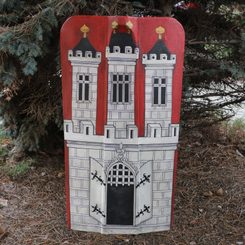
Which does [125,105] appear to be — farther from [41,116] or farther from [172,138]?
[41,116]

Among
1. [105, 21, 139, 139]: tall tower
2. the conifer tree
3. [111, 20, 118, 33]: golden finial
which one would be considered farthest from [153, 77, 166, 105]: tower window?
the conifer tree

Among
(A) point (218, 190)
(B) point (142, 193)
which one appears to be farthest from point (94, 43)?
(A) point (218, 190)

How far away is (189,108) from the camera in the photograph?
12.0ft

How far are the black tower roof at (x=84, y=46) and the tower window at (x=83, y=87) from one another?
122 millimetres

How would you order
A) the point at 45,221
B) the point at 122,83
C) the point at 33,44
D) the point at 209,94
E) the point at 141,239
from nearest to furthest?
the point at 122,83 → the point at 33,44 → the point at 141,239 → the point at 45,221 → the point at 209,94

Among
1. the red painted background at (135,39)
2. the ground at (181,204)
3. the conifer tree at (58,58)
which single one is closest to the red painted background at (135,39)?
the red painted background at (135,39)

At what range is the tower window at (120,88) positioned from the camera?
7.16ft

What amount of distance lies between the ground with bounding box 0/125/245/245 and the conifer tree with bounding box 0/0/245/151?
335mm

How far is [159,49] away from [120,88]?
274 mm

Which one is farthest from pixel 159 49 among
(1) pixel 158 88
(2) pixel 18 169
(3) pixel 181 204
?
(2) pixel 18 169

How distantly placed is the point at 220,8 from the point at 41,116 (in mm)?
1584

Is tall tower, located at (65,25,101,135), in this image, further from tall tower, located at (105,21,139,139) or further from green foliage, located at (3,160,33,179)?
green foliage, located at (3,160,33,179)

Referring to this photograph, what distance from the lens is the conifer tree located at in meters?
2.57

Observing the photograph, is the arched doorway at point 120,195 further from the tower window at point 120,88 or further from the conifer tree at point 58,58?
the conifer tree at point 58,58
